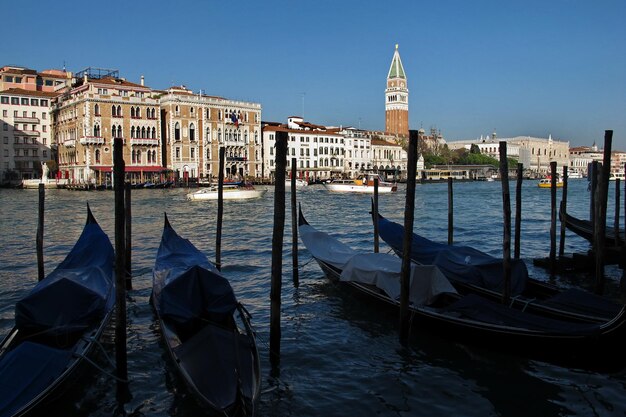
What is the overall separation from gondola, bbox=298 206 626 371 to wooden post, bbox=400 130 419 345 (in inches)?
12.1

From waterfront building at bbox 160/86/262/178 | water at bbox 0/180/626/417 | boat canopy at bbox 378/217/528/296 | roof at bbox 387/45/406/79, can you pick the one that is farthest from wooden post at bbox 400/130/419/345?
roof at bbox 387/45/406/79

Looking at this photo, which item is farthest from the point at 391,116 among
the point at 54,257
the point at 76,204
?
the point at 54,257

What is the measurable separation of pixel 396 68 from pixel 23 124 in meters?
64.9

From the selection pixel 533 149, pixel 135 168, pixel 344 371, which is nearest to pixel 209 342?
pixel 344 371

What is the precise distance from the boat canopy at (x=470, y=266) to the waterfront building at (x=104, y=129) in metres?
33.8

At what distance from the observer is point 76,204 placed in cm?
2592

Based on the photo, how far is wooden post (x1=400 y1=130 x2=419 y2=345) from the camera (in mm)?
5758

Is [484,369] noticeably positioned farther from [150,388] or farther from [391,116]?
[391,116]

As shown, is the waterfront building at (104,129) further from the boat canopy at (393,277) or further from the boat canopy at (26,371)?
the boat canopy at (26,371)

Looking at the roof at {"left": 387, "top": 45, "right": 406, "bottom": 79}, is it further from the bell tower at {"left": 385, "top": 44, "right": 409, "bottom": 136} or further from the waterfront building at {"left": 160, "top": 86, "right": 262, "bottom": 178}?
the waterfront building at {"left": 160, "top": 86, "right": 262, "bottom": 178}

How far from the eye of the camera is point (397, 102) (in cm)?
9075

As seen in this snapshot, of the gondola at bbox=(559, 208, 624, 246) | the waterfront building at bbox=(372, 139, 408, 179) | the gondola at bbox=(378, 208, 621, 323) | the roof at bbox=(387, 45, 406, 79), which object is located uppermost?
the roof at bbox=(387, 45, 406, 79)

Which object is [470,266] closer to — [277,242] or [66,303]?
[277,242]

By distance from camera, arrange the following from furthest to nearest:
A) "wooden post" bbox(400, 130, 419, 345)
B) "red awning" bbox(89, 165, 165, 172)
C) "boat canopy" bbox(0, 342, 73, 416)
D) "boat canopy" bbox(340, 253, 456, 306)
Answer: "red awning" bbox(89, 165, 165, 172) → "boat canopy" bbox(340, 253, 456, 306) → "wooden post" bbox(400, 130, 419, 345) → "boat canopy" bbox(0, 342, 73, 416)
